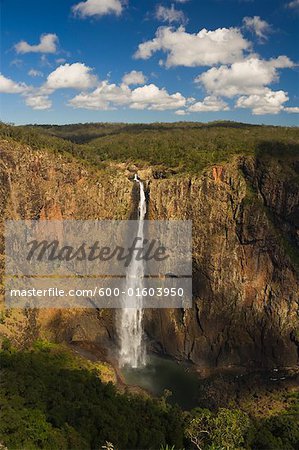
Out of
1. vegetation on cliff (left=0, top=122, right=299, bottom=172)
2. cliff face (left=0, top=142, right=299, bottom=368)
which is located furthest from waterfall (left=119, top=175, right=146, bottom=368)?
vegetation on cliff (left=0, top=122, right=299, bottom=172)

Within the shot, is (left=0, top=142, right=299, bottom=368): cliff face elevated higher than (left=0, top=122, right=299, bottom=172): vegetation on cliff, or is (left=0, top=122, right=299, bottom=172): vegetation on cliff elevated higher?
(left=0, top=122, right=299, bottom=172): vegetation on cliff

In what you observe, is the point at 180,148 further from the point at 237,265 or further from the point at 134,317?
the point at 134,317

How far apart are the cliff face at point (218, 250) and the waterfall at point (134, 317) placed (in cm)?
106

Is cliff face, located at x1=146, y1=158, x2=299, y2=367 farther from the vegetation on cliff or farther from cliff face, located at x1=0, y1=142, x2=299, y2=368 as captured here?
the vegetation on cliff

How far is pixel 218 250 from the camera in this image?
139 feet

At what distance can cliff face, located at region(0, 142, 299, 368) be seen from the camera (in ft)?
134

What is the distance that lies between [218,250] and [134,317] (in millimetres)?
10944

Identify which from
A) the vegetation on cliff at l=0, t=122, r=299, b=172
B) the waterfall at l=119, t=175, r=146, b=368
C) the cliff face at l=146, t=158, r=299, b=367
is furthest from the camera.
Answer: the vegetation on cliff at l=0, t=122, r=299, b=172

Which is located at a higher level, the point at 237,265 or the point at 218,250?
the point at 218,250

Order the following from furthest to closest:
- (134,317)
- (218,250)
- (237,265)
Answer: (134,317) < (218,250) < (237,265)

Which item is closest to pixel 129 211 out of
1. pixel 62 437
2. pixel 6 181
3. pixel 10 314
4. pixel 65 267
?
pixel 65 267

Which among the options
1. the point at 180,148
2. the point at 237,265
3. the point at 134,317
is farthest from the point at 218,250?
the point at 180,148

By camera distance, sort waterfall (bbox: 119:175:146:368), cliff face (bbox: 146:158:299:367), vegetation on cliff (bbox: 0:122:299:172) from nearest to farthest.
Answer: cliff face (bbox: 146:158:299:367), waterfall (bbox: 119:175:146:368), vegetation on cliff (bbox: 0:122:299:172)

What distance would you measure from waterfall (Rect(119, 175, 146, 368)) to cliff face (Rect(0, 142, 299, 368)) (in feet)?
3.49
